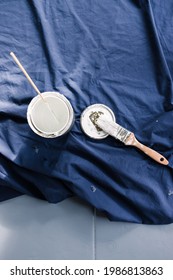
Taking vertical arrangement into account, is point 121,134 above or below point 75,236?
above

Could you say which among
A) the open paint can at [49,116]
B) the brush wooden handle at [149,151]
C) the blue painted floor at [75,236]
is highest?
the open paint can at [49,116]

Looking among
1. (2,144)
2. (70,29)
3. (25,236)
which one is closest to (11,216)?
(25,236)

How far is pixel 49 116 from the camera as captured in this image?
0.70 metres

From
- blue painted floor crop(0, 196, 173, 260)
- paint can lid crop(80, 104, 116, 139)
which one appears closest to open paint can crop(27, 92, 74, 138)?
paint can lid crop(80, 104, 116, 139)

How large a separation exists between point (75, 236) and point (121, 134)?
254 millimetres

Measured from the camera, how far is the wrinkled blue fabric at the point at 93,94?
2.43 ft

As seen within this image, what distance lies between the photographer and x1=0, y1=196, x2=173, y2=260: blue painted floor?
2.48ft

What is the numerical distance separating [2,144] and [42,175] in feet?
0.37

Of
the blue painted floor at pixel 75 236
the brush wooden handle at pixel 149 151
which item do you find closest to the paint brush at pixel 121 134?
the brush wooden handle at pixel 149 151

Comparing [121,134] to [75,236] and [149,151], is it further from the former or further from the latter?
[75,236]

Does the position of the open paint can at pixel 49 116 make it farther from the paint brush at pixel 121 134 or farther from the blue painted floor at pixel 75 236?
the blue painted floor at pixel 75 236

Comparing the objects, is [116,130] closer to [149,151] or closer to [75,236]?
[149,151]

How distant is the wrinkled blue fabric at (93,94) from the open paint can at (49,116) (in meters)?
0.04

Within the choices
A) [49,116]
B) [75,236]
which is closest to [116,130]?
[49,116]
